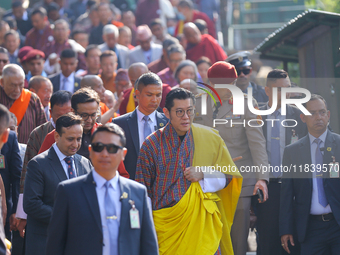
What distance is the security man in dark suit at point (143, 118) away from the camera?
226 inches

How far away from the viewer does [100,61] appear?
30.7ft

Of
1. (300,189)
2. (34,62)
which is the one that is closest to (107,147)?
(300,189)

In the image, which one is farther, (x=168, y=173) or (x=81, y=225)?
(x=168, y=173)

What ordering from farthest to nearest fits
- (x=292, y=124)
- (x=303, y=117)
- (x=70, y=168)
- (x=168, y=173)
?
(x=292, y=124) < (x=303, y=117) < (x=168, y=173) < (x=70, y=168)

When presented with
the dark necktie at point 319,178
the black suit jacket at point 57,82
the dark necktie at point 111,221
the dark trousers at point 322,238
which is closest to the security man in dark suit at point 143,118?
the dark necktie at point 319,178

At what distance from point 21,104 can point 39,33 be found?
548cm

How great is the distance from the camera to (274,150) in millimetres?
5969

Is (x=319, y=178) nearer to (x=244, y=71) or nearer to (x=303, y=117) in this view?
(x=303, y=117)

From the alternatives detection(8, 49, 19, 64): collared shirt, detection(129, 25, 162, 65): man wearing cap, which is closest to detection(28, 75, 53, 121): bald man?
detection(129, 25, 162, 65): man wearing cap

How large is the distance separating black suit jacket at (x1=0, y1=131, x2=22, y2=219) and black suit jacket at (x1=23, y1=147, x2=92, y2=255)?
4.17 feet

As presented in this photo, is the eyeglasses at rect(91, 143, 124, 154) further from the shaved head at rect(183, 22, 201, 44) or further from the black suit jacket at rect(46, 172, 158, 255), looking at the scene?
the shaved head at rect(183, 22, 201, 44)

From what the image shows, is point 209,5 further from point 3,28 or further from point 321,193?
point 321,193

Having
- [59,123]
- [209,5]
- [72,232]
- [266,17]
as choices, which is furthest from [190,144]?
[266,17]

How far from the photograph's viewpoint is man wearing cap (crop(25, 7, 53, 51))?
12.0 m
